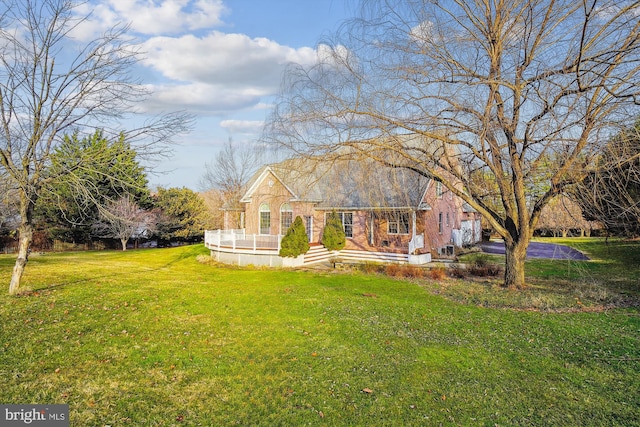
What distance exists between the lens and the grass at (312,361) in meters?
4.04

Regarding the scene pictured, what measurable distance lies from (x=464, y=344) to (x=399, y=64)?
6492 mm

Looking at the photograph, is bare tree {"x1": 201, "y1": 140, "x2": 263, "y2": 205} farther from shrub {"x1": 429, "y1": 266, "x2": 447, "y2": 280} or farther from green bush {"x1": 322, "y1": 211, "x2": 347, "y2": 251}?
shrub {"x1": 429, "y1": 266, "x2": 447, "y2": 280}

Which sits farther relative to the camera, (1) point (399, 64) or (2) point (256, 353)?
(1) point (399, 64)

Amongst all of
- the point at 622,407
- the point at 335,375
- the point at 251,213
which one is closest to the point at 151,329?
the point at 335,375

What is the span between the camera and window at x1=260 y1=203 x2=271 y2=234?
22.5 metres

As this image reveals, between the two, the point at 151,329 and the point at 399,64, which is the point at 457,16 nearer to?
the point at 399,64

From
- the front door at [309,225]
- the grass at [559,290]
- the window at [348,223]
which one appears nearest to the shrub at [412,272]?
the grass at [559,290]

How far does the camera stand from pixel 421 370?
514 cm

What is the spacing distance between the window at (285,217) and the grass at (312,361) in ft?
41.8

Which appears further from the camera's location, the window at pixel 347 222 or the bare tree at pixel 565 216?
the window at pixel 347 222

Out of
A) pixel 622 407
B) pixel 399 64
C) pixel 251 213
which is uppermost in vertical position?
pixel 399 64

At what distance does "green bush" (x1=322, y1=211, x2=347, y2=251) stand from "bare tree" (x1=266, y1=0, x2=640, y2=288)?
10322mm

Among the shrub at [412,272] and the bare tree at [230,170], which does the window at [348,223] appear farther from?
the bare tree at [230,170]

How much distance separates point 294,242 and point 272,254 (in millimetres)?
1337
